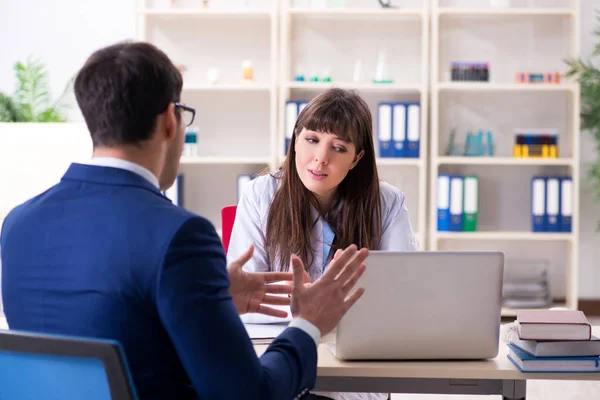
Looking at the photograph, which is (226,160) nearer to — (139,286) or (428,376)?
(428,376)

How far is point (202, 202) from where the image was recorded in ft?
16.5

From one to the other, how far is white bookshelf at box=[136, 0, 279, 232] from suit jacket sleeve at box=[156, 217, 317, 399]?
12.6ft

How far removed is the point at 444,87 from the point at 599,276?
1481 millimetres

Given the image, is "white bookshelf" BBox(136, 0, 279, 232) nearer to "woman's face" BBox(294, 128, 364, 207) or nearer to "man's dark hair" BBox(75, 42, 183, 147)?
"woman's face" BBox(294, 128, 364, 207)

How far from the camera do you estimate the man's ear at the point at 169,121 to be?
1.21 meters

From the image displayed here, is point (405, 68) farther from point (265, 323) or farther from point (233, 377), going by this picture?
point (233, 377)

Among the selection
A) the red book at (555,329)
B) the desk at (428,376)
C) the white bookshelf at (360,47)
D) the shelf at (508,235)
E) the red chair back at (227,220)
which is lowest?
the desk at (428,376)

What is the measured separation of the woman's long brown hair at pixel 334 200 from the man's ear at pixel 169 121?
1026 millimetres

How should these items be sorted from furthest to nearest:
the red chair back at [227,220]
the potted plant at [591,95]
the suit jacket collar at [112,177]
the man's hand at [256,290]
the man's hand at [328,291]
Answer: the potted plant at [591,95]
the red chair back at [227,220]
the man's hand at [256,290]
the man's hand at [328,291]
the suit jacket collar at [112,177]

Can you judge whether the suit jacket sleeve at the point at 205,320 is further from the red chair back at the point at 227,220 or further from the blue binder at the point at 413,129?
the blue binder at the point at 413,129

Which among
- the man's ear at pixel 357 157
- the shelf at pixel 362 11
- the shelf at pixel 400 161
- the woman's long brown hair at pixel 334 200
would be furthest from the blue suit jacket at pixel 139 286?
the shelf at pixel 362 11

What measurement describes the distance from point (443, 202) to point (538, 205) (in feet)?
1.76

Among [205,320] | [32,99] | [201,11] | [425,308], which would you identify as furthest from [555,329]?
[32,99]

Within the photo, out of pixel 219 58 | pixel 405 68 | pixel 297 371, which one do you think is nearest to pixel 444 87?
pixel 405 68
